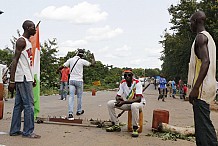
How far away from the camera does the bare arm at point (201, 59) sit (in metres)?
4.74

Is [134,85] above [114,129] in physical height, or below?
above

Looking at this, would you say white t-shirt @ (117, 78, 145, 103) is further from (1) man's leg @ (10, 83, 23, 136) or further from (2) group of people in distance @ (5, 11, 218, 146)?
(1) man's leg @ (10, 83, 23, 136)

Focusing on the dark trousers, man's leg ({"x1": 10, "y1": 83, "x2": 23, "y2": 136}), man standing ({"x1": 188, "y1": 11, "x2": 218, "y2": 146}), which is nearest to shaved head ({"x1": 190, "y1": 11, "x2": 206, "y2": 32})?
man standing ({"x1": 188, "y1": 11, "x2": 218, "y2": 146})

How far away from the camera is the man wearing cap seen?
7446mm

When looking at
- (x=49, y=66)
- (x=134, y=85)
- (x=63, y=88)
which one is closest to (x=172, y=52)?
(x=49, y=66)

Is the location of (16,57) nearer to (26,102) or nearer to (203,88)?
(26,102)

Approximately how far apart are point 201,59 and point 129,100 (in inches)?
125

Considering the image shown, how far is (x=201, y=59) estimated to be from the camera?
4.79 meters

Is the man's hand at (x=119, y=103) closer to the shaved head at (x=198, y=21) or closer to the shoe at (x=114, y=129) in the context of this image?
the shoe at (x=114, y=129)

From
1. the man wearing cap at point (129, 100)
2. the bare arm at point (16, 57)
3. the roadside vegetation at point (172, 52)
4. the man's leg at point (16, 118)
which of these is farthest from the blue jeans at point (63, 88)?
the bare arm at point (16, 57)

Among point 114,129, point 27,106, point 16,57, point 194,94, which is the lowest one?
point 114,129

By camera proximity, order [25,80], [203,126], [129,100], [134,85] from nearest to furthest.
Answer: [203,126] < [25,80] < [129,100] < [134,85]

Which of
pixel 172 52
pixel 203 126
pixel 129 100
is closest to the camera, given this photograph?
pixel 203 126

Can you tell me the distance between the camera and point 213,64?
16.2ft
